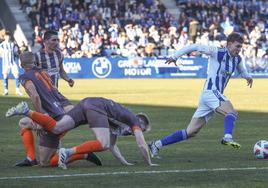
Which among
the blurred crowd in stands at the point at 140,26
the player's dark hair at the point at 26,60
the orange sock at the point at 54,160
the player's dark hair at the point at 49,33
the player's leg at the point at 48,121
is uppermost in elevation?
the player's dark hair at the point at 49,33

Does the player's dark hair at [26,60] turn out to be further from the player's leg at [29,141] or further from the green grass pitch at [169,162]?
the green grass pitch at [169,162]

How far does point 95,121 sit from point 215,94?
2.81m

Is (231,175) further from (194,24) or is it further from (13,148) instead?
(194,24)

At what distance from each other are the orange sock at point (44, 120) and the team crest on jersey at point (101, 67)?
3335cm

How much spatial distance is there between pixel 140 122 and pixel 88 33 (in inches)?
1458

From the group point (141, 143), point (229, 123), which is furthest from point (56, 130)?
point (229, 123)

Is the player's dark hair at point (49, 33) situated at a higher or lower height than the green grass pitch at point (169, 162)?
higher

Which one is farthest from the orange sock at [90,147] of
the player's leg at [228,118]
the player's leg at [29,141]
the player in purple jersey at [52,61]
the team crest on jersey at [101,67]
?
the team crest on jersey at [101,67]

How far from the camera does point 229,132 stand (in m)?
13.7

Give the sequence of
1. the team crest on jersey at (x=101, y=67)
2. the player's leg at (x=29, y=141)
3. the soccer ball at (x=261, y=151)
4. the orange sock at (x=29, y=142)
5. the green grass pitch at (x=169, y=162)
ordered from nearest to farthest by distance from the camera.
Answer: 1. the green grass pitch at (x=169, y=162)
2. the player's leg at (x=29, y=141)
3. the orange sock at (x=29, y=142)
4. the soccer ball at (x=261, y=151)
5. the team crest on jersey at (x=101, y=67)

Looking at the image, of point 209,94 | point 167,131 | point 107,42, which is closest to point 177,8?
point 107,42

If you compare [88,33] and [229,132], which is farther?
[88,33]

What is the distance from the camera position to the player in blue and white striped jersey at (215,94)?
45.8 ft

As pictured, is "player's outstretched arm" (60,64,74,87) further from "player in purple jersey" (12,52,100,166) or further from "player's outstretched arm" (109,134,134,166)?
"player's outstretched arm" (109,134,134,166)
